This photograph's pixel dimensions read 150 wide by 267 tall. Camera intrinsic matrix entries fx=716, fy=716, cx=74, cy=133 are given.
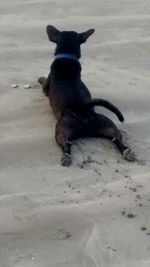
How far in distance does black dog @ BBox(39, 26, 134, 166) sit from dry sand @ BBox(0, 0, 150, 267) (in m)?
0.07

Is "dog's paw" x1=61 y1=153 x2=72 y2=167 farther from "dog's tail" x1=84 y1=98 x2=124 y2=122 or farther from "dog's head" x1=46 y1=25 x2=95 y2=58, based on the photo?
"dog's head" x1=46 y1=25 x2=95 y2=58

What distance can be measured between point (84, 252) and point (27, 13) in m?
3.52

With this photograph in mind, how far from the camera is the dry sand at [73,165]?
360cm

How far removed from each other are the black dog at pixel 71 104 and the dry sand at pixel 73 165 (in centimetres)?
7

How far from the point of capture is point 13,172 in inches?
165

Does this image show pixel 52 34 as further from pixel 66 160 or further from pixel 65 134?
pixel 66 160

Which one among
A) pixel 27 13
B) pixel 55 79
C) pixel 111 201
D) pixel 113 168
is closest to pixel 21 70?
pixel 55 79

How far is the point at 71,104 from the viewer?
4.65m

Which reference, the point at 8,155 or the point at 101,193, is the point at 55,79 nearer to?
the point at 8,155

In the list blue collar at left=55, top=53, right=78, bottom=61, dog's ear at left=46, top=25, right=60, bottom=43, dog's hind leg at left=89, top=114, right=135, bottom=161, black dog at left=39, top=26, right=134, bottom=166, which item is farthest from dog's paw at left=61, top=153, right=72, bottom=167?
dog's ear at left=46, top=25, right=60, bottom=43

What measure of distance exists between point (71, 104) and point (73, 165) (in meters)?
0.51

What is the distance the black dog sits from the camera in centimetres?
451

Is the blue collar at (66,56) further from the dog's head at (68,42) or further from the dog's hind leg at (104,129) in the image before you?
the dog's hind leg at (104,129)

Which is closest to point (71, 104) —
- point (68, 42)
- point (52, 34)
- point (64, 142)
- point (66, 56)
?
point (64, 142)
